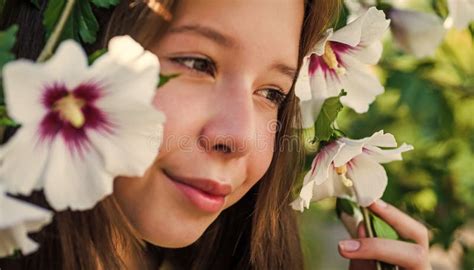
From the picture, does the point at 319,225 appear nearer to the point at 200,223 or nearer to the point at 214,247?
the point at 214,247

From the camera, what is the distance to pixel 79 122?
707 millimetres

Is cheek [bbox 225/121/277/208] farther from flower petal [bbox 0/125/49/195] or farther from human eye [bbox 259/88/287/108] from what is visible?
flower petal [bbox 0/125/49/195]

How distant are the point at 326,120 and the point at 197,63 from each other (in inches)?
7.0

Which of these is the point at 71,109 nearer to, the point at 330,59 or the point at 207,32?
the point at 207,32

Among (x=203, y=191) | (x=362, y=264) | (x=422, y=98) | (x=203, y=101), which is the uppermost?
(x=422, y=98)

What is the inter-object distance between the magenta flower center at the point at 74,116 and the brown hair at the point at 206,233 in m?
0.25

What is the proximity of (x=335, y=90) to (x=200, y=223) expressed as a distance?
0.26m

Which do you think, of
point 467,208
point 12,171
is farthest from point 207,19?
point 467,208

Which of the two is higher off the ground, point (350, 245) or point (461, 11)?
point (461, 11)

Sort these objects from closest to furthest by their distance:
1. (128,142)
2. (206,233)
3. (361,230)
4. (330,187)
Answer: (128,142)
(330,187)
(361,230)
(206,233)

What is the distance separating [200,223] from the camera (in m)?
1.05

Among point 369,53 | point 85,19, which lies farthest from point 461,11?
point 85,19

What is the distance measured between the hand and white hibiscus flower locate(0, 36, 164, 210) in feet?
2.02

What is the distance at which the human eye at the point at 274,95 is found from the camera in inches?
43.6
